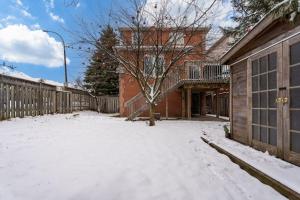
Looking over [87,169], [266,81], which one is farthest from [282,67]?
[87,169]

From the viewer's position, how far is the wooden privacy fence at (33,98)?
38.0ft

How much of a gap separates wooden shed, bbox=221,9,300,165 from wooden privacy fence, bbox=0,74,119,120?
9.06 metres

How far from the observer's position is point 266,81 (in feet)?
17.8

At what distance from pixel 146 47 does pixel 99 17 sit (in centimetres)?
255

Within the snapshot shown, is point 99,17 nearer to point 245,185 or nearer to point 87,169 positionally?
point 87,169

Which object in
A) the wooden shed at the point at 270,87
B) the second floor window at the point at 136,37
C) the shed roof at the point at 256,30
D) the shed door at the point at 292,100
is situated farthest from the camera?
the second floor window at the point at 136,37

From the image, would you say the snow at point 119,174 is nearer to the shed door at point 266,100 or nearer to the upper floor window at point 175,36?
the shed door at point 266,100

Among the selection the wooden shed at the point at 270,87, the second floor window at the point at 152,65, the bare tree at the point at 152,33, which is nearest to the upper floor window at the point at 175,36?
the bare tree at the point at 152,33

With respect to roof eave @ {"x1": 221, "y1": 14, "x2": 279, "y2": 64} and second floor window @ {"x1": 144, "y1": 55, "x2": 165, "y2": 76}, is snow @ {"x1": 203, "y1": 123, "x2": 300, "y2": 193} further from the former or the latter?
second floor window @ {"x1": 144, "y1": 55, "x2": 165, "y2": 76}

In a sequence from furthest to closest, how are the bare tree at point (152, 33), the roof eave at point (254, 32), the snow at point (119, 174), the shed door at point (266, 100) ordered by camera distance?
the bare tree at point (152, 33)
the shed door at point (266, 100)
the roof eave at point (254, 32)
the snow at point (119, 174)

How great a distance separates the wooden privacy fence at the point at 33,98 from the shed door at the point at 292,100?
1017 centimetres

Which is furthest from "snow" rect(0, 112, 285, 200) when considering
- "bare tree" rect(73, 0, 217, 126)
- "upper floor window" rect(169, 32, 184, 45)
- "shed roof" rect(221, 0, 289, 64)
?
"upper floor window" rect(169, 32, 184, 45)

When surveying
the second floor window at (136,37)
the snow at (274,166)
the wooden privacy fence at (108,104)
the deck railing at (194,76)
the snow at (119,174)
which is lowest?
the snow at (119,174)

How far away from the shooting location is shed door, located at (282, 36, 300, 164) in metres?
4.22
